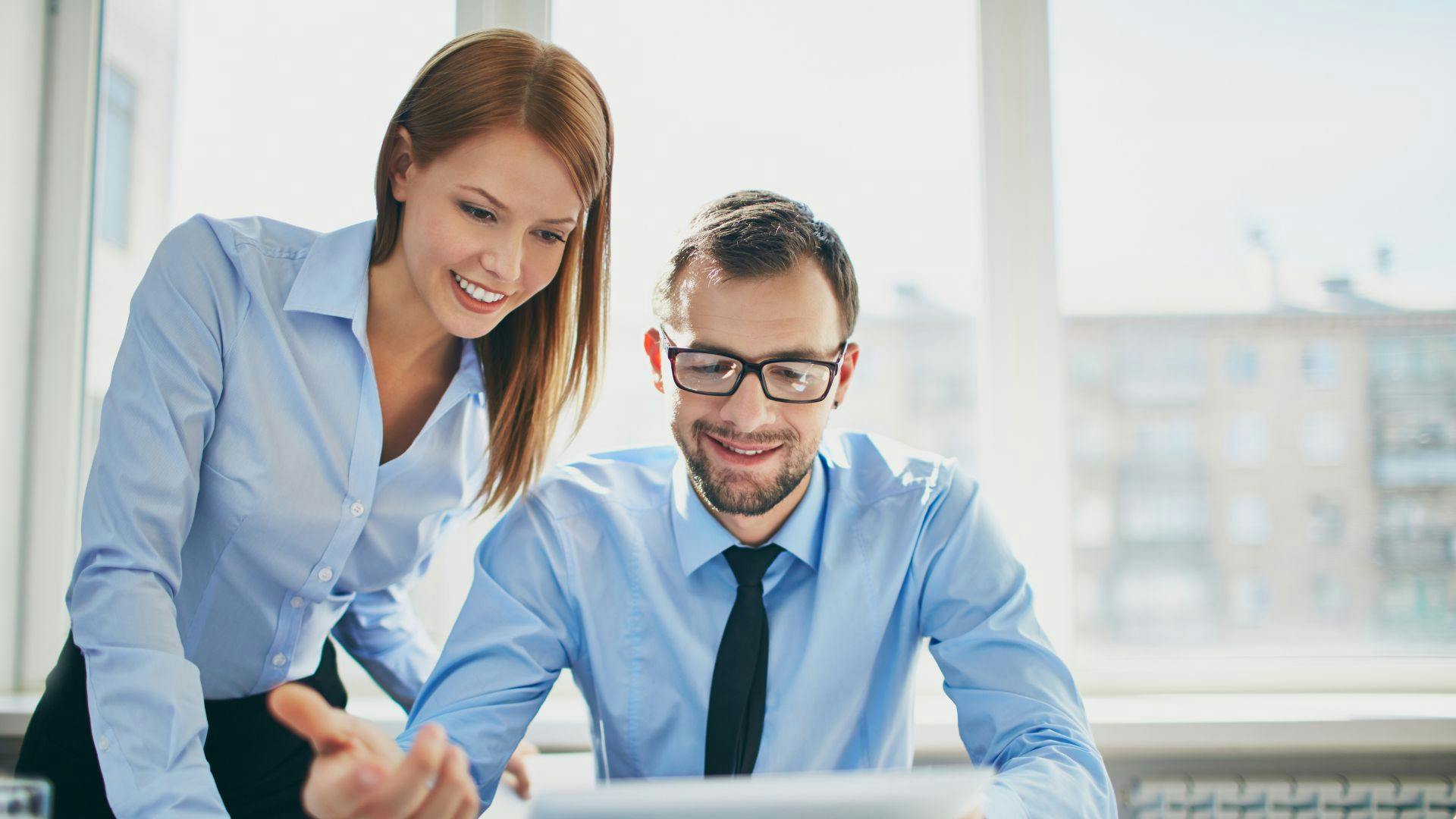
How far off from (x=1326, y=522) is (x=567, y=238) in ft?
5.98

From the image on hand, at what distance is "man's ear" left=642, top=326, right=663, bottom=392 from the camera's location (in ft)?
4.79

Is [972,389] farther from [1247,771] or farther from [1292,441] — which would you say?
[1247,771]

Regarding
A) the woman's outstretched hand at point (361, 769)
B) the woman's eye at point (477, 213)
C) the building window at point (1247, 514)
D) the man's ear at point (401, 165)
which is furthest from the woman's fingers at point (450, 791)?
the building window at point (1247, 514)

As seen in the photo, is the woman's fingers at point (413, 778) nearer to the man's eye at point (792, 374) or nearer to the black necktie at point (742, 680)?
the black necktie at point (742, 680)

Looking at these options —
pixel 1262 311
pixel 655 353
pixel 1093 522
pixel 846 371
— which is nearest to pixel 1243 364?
pixel 1262 311

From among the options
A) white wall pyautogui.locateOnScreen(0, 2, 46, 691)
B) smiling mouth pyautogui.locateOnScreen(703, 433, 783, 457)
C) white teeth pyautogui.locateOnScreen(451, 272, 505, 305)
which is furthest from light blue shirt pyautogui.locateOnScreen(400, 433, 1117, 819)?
Result: white wall pyautogui.locateOnScreen(0, 2, 46, 691)

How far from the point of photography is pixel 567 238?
1.38m

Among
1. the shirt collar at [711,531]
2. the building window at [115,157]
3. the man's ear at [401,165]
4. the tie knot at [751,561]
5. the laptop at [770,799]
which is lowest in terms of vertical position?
the laptop at [770,799]

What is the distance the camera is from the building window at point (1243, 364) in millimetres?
2127

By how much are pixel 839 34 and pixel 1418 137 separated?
1.37 meters

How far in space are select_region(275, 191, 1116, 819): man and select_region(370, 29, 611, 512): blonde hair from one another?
0.10 meters

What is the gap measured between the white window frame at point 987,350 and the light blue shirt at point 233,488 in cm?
109

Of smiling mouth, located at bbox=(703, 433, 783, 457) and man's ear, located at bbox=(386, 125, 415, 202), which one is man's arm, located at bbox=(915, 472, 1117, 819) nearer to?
smiling mouth, located at bbox=(703, 433, 783, 457)

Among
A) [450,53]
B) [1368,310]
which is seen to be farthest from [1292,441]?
[450,53]
